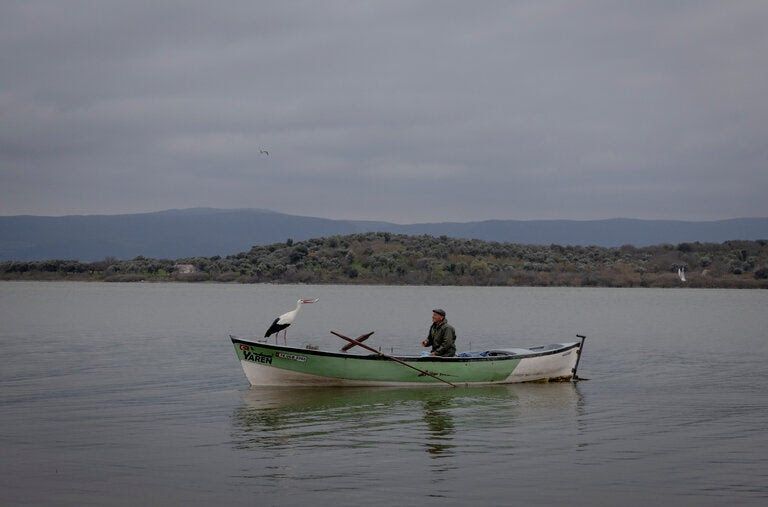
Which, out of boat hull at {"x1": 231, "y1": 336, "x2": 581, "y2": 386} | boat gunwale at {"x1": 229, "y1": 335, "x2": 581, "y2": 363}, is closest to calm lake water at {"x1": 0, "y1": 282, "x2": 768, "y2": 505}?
boat hull at {"x1": 231, "y1": 336, "x2": 581, "y2": 386}

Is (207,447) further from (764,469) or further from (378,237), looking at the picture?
(378,237)

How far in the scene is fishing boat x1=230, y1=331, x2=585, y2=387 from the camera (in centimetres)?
2191

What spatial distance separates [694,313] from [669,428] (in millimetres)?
52587

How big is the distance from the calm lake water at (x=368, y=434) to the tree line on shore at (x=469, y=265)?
3324 inches

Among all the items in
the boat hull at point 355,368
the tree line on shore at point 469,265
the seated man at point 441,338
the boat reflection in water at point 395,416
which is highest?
the tree line on shore at point 469,265

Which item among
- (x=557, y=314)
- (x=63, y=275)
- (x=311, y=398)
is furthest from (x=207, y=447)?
(x=63, y=275)

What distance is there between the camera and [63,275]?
14112 centimetres

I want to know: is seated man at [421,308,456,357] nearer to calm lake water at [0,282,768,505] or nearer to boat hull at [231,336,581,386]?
boat hull at [231,336,581,386]

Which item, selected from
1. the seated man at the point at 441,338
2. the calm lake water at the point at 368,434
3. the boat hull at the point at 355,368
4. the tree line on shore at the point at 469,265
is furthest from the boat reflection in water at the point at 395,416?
the tree line on shore at the point at 469,265

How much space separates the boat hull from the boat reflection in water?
0.23 meters

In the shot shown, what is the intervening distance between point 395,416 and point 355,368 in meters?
3.59

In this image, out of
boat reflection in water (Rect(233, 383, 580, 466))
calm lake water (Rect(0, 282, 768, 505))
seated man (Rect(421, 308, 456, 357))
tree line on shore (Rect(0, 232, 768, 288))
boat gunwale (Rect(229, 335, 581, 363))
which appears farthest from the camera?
tree line on shore (Rect(0, 232, 768, 288))

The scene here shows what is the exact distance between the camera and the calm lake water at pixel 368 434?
12.4 metres

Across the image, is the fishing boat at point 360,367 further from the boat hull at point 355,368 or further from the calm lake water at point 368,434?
the calm lake water at point 368,434
